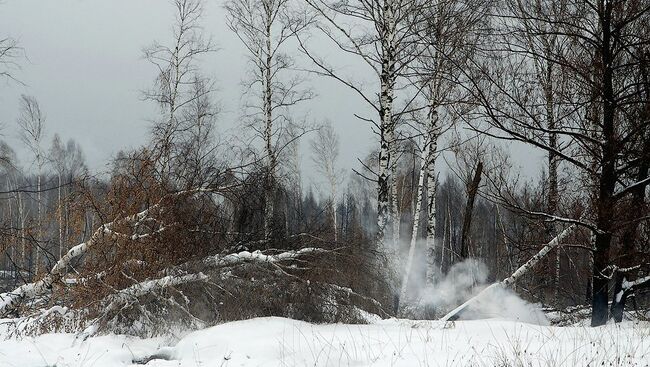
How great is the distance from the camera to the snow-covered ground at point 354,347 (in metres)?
4.60

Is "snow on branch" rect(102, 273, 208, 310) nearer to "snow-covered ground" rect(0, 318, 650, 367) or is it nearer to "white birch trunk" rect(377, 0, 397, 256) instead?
"snow-covered ground" rect(0, 318, 650, 367)

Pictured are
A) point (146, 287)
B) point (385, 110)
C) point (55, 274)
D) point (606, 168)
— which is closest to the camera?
point (606, 168)

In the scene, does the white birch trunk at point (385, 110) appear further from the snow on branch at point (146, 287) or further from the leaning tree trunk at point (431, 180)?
the snow on branch at point (146, 287)

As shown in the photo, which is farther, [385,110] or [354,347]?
[385,110]

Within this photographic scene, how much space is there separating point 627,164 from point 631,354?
9.47 ft

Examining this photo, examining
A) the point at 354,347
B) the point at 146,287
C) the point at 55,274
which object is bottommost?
the point at 354,347

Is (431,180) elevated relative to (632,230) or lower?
elevated

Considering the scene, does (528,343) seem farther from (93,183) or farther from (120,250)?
(93,183)

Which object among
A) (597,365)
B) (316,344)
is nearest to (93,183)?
(316,344)

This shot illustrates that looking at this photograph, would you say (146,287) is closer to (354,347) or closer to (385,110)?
(354,347)

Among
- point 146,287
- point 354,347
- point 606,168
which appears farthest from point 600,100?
point 146,287

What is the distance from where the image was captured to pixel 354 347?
5203 mm

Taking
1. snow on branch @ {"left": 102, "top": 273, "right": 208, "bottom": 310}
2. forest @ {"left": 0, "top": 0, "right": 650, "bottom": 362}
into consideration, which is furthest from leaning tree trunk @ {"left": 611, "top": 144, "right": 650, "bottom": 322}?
Answer: snow on branch @ {"left": 102, "top": 273, "right": 208, "bottom": 310}

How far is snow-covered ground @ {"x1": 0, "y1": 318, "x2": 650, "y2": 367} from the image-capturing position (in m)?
4.60
